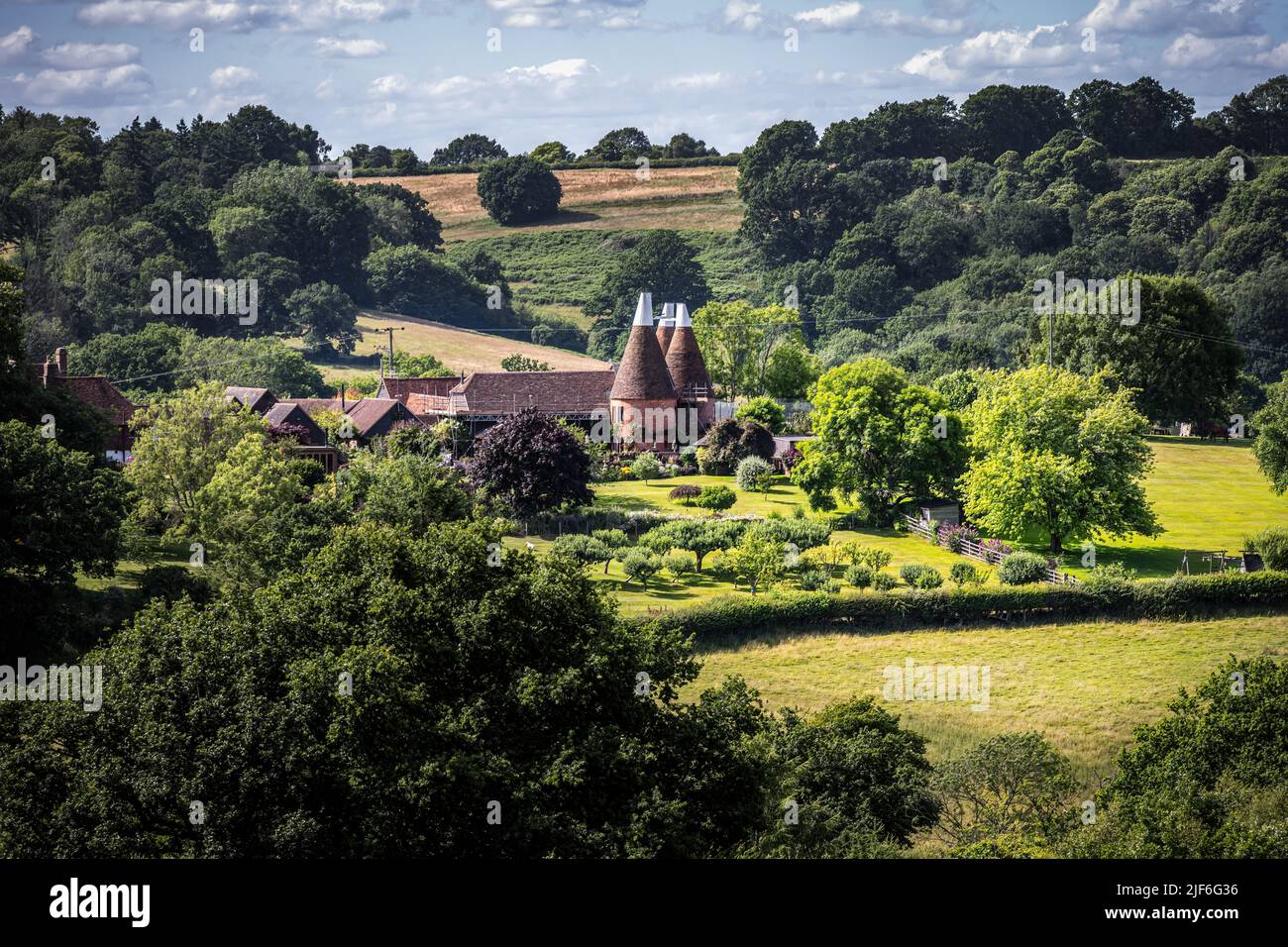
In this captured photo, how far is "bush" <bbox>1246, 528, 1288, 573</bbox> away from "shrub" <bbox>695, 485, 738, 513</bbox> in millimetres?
19740

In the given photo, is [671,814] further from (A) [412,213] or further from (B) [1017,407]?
(A) [412,213]

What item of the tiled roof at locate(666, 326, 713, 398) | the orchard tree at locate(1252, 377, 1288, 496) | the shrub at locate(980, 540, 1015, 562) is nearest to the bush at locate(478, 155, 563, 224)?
the tiled roof at locate(666, 326, 713, 398)

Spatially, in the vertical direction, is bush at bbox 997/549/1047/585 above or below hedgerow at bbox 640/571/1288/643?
above

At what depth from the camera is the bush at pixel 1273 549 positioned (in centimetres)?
4766

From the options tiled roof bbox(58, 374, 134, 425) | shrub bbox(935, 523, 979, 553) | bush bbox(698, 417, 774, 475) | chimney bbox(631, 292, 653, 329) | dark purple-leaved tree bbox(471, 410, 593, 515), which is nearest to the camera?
shrub bbox(935, 523, 979, 553)

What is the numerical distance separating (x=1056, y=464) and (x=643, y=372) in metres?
26.6

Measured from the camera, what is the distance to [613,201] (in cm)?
15650

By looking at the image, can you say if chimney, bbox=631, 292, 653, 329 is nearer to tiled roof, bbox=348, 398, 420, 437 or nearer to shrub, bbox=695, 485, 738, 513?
tiled roof, bbox=348, 398, 420, 437

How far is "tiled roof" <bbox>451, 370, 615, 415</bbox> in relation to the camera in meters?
73.2

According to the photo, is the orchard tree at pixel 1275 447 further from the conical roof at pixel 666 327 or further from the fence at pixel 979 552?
the conical roof at pixel 666 327

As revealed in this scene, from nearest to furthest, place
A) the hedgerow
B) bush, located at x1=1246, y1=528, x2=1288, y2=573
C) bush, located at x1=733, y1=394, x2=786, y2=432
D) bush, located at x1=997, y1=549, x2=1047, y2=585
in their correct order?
the hedgerow < bush, located at x1=997, y1=549, x2=1047, y2=585 < bush, located at x1=1246, y1=528, x2=1288, y2=573 < bush, located at x1=733, y1=394, x2=786, y2=432

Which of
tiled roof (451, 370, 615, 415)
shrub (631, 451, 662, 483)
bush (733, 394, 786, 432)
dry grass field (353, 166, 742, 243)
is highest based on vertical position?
dry grass field (353, 166, 742, 243)

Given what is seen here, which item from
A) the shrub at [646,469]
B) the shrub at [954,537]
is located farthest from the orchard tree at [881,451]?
the shrub at [646,469]
